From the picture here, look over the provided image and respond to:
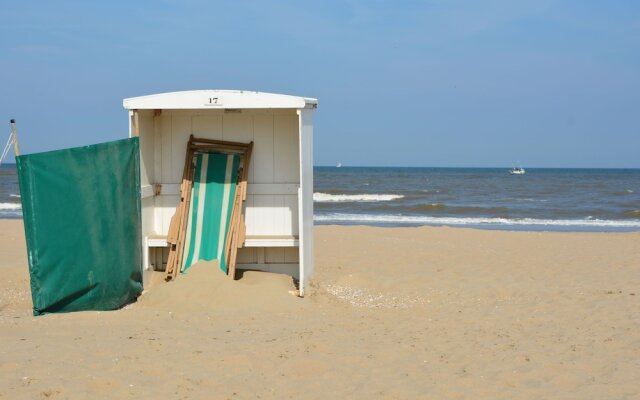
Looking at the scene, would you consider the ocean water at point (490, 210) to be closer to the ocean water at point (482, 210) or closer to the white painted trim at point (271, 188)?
the ocean water at point (482, 210)

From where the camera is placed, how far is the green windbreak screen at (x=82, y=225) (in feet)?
21.0

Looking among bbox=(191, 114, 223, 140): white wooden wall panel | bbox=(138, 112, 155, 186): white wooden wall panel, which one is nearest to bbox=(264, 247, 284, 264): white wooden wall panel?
bbox=(191, 114, 223, 140): white wooden wall panel

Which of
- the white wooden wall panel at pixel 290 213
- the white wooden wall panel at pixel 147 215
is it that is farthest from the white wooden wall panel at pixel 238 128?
the white wooden wall panel at pixel 147 215

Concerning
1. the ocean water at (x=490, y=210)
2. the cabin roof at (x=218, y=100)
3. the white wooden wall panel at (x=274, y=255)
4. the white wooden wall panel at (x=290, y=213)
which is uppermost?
the cabin roof at (x=218, y=100)

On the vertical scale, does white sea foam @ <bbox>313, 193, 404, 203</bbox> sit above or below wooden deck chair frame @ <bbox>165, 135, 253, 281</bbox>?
below

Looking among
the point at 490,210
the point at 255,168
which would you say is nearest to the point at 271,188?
the point at 255,168

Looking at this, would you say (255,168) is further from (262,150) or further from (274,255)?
(274,255)

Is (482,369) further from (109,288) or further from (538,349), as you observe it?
(109,288)

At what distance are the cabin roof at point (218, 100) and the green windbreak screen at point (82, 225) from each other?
0.50 metres

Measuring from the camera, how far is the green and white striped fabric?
8430mm

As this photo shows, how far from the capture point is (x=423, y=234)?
17500 mm

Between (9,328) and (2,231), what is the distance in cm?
1223

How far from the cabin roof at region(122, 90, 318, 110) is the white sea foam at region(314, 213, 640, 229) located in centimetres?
1578

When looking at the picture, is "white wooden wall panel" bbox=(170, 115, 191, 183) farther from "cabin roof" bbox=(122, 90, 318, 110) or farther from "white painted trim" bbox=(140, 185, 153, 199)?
"cabin roof" bbox=(122, 90, 318, 110)
